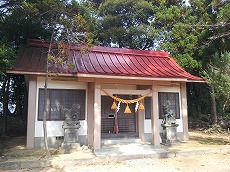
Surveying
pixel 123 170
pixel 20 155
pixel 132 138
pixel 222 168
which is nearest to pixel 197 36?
pixel 132 138

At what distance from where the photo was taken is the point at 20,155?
26.5 ft

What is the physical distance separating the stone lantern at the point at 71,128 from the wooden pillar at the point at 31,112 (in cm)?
135

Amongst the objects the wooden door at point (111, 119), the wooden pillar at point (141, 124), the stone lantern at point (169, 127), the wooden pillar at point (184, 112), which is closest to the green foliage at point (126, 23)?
the wooden pillar at point (184, 112)

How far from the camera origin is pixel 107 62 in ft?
35.7

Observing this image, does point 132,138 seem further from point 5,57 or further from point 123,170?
point 5,57


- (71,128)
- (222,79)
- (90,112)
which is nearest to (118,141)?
(90,112)

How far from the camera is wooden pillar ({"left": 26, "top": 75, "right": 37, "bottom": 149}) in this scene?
922cm

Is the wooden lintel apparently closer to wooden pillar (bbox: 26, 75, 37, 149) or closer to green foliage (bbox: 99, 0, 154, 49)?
wooden pillar (bbox: 26, 75, 37, 149)

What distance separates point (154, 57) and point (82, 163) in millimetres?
7531

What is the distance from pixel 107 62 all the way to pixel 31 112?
13.8 feet

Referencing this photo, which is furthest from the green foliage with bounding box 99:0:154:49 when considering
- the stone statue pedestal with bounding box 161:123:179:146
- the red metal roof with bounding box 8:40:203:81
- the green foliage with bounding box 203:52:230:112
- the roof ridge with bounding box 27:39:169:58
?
the stone statue pedestal with bounding box 161:123:179:146

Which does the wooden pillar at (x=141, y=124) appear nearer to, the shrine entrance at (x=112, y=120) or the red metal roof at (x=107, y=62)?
the shrine entrance at (x=112, y=120)

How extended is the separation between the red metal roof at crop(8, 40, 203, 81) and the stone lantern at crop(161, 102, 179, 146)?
76.6 inches

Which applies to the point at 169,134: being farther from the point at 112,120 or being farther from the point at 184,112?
the point at 112,120
